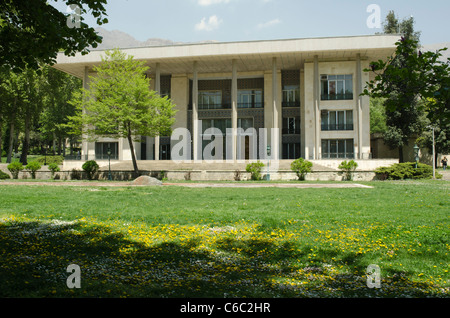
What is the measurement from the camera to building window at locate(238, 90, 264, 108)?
1922 inches

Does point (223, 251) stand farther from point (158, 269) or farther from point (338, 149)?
point (338, 149)

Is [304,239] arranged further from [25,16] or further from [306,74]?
[306,74]

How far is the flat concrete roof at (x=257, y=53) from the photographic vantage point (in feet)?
132

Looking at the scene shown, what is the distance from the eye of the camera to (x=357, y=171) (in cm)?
3481

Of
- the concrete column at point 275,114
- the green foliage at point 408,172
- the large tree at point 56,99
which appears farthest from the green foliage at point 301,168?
the large tree at point 56,99

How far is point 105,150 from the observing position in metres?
47.3

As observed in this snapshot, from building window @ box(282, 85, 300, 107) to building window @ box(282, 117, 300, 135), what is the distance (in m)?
1.91

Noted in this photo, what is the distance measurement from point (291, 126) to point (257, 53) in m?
11.3

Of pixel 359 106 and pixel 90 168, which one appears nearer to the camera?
pixel 90 168

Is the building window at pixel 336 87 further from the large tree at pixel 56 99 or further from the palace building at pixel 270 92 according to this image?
the large tree at pixel 56 99

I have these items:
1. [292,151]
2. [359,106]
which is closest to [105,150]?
[292,151]

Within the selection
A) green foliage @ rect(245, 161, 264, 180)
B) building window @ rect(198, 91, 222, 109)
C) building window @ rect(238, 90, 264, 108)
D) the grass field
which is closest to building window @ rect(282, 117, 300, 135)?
building window @ rect(238, 90, 264, 108)
